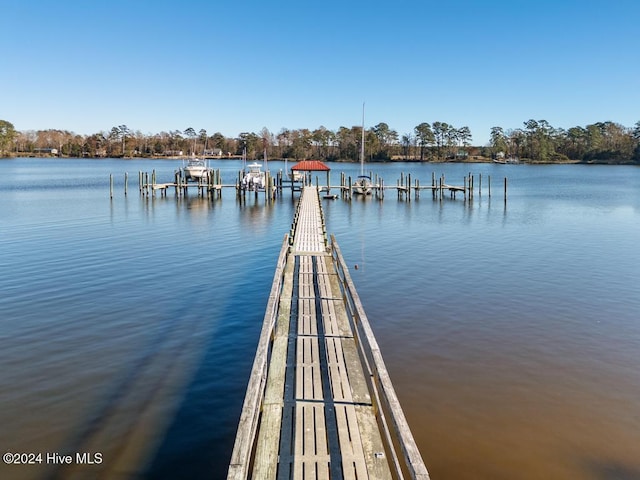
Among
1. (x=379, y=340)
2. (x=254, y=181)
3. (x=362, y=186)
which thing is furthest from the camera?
(x=254, y=181)

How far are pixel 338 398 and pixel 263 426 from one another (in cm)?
132

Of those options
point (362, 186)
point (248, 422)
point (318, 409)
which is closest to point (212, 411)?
point (318, 409)

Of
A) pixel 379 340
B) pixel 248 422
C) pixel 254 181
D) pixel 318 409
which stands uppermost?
pixel 254 181

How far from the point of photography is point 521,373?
11266 mm

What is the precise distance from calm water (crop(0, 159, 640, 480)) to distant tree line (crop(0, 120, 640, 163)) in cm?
11241

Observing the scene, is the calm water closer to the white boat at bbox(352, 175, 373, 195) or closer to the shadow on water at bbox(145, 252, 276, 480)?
the shadow on water at bbox(145, 252, 276, 480)

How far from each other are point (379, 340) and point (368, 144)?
14890 cm

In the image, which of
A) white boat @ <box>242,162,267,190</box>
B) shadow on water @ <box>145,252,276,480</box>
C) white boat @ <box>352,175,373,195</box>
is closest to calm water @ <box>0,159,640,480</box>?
shadow on water @ <box>145,252,276,480</box>

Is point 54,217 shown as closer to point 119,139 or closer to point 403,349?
point 403,349

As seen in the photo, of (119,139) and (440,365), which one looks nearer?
(440,365)

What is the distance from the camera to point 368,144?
15762 centimetres

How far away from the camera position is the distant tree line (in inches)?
5738

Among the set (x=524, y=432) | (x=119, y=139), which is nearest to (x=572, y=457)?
(x=524, y=432)

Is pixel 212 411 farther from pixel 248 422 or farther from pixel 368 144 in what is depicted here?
pixel 368 144
